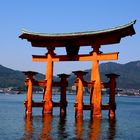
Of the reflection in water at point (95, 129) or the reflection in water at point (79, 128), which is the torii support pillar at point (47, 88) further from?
the reflection in water at point (95, 129)

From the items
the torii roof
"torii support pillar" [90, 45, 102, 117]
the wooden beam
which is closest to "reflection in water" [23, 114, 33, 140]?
"torii support pillar" [90, 45, 102, 117]

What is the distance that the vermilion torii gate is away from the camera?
124ft

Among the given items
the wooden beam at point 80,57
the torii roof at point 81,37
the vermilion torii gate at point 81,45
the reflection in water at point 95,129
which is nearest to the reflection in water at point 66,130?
the reflection in water at point 95,129

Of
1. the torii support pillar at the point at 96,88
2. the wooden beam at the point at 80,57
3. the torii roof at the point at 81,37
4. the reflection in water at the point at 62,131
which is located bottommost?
the reflection in water at the point at 62,131

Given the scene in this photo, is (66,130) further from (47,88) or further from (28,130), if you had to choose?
(47,88)

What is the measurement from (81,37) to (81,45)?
1052 mm

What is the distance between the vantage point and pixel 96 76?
38750mm

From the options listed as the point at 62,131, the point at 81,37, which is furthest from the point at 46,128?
the point at 81,37

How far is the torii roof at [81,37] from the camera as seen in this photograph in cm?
3719

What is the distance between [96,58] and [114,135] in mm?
10763

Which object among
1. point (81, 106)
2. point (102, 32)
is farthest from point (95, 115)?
point (102, 32)

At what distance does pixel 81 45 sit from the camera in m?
40.4

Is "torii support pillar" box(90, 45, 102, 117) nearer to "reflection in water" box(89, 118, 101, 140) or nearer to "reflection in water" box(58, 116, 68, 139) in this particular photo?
"reflection in water" box(89, 118, 101, 140)

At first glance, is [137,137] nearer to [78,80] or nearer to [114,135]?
[114,135]
